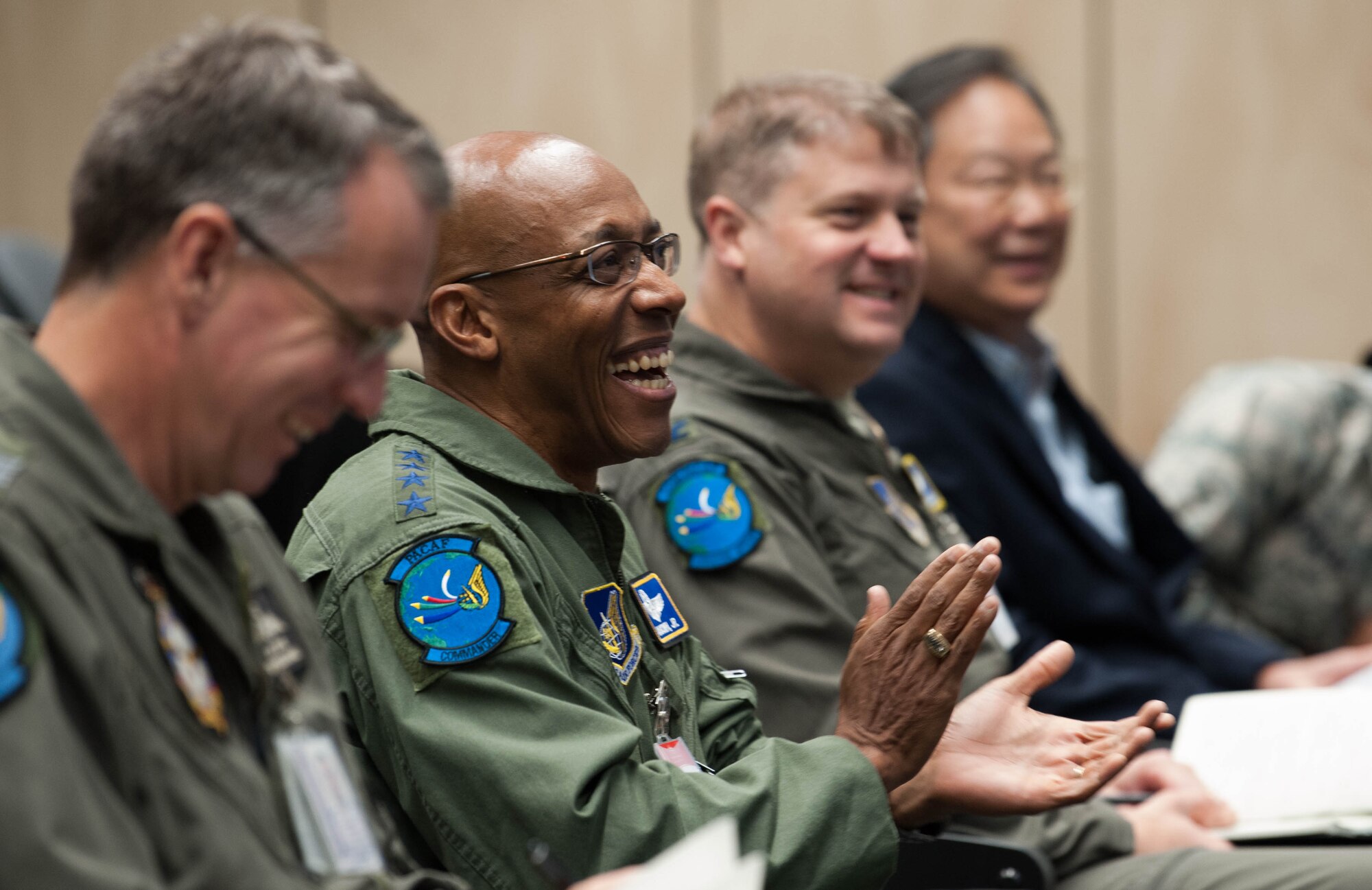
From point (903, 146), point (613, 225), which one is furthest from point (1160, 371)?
point (613, 225)

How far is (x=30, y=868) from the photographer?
34.2 inches

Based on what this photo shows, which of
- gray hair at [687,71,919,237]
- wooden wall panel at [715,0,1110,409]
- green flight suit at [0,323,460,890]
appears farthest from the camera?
wooden wall panel at [715,0,1110,409]

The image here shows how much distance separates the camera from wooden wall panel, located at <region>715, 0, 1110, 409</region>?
431cm

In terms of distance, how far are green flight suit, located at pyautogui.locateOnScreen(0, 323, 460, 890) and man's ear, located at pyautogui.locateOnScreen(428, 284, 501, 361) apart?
18.4 inches

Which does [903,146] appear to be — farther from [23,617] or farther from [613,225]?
[23,617]

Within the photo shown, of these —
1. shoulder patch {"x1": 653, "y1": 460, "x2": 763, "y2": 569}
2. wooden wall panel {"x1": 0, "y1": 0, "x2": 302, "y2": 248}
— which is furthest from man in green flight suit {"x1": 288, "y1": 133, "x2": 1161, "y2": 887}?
wooden wall panel {"x1": 0, "y1": 0, "x2": 302, "y2": 248}

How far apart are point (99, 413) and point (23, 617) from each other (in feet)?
0.54

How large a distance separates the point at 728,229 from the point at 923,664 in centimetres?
91

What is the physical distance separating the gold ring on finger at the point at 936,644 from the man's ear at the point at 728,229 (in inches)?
33.1

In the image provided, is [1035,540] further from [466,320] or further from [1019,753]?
[466,320]

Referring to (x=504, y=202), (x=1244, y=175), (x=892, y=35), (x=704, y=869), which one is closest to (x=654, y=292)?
(x=504, y=202)

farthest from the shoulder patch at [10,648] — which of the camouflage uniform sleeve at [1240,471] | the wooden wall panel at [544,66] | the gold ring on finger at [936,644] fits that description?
the wooden wall panel at [544,66]

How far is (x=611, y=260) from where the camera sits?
159 cm

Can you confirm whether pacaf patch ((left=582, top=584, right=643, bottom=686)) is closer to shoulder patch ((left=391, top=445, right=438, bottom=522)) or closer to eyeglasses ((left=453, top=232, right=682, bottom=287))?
shoulder patch ((left=391, top=445, right=438, bottom=522))
